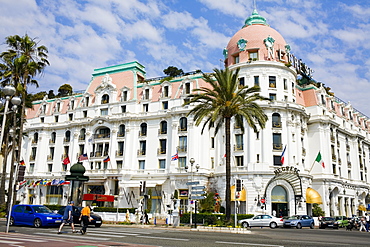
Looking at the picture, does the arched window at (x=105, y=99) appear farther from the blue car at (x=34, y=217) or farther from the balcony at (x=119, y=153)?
the blue car at (x=34, y=217)

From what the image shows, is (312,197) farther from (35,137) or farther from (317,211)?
(35,137)

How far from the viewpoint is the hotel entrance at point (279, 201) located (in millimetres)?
48169

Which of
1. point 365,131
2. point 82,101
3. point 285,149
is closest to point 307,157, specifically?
point 285,149

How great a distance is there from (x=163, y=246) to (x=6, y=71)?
36573mm

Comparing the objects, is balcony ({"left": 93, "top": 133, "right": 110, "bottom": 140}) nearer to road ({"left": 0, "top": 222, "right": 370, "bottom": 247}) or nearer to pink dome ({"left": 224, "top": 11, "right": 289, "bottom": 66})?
pink dome ({"left": 224, "top": 11, "right": 289, "bottom": 66})

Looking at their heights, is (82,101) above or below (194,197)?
above

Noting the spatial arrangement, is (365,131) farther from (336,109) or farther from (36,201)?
(36,201)

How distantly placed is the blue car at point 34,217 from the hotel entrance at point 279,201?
101 feet

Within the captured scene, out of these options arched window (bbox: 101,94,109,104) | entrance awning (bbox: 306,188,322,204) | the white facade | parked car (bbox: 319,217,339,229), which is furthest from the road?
arched window (bbox: 101,94,109,104)

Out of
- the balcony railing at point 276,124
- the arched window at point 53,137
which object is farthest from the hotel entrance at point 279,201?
the arched window at point 53,137

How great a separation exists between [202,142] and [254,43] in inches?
669

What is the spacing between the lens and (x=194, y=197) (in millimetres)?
30844

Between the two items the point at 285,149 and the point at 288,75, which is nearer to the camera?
the point at 285,149

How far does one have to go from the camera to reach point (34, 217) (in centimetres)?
2566
